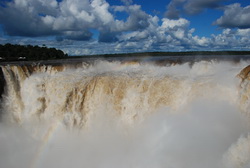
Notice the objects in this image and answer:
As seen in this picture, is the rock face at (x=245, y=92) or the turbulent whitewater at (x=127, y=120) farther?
the turbulent whitewater at (x=127, y=120)

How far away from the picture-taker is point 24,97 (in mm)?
17000

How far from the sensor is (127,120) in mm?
13203

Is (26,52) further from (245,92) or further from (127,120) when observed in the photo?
(245,92)

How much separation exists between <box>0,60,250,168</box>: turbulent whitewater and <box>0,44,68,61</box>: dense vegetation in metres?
31.7

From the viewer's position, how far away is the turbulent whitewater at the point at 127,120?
9.80m

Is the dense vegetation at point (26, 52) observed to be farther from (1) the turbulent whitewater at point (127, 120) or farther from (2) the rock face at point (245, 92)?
(2) the rock face at point (245, 92)

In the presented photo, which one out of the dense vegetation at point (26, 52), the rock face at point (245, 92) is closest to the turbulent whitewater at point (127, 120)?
the rock face at point (245, 92)

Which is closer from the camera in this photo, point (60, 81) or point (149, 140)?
point (149, 140)

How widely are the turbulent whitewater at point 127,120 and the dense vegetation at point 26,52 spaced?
104ft

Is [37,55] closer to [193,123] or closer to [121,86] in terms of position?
[121,86]

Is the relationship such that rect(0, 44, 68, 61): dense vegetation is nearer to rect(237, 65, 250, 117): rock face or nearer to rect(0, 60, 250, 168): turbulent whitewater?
rect(0, 60, 250, 168): turbulent whitewater

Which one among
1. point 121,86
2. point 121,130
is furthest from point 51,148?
point 121,86

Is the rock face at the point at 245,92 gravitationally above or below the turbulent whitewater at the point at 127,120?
above

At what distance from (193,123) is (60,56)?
156 feet
